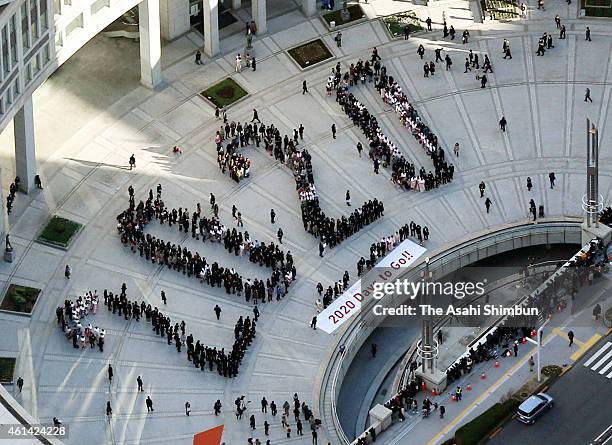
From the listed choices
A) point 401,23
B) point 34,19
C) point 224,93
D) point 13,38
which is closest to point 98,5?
point 34,19

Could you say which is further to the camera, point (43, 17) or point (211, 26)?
point (211, 26)

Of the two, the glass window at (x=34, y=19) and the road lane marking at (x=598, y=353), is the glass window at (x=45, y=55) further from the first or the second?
the road lane marking at (x=598, y=353)

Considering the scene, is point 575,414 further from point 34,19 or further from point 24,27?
point 34,19

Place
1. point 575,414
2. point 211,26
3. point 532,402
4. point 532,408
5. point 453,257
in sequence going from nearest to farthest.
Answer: point 532,408 < point 532,402 < point 575,414 < point 453,257 < point 211,26

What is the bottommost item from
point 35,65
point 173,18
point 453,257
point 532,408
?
point 532,408

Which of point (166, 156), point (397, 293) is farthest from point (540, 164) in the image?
point (166, 156)

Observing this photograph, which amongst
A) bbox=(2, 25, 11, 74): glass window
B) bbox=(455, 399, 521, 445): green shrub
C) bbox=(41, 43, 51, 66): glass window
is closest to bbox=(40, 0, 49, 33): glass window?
bbox=(41, 43, 51, 66): glass window

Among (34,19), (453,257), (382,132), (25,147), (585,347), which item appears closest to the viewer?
(585,347)
